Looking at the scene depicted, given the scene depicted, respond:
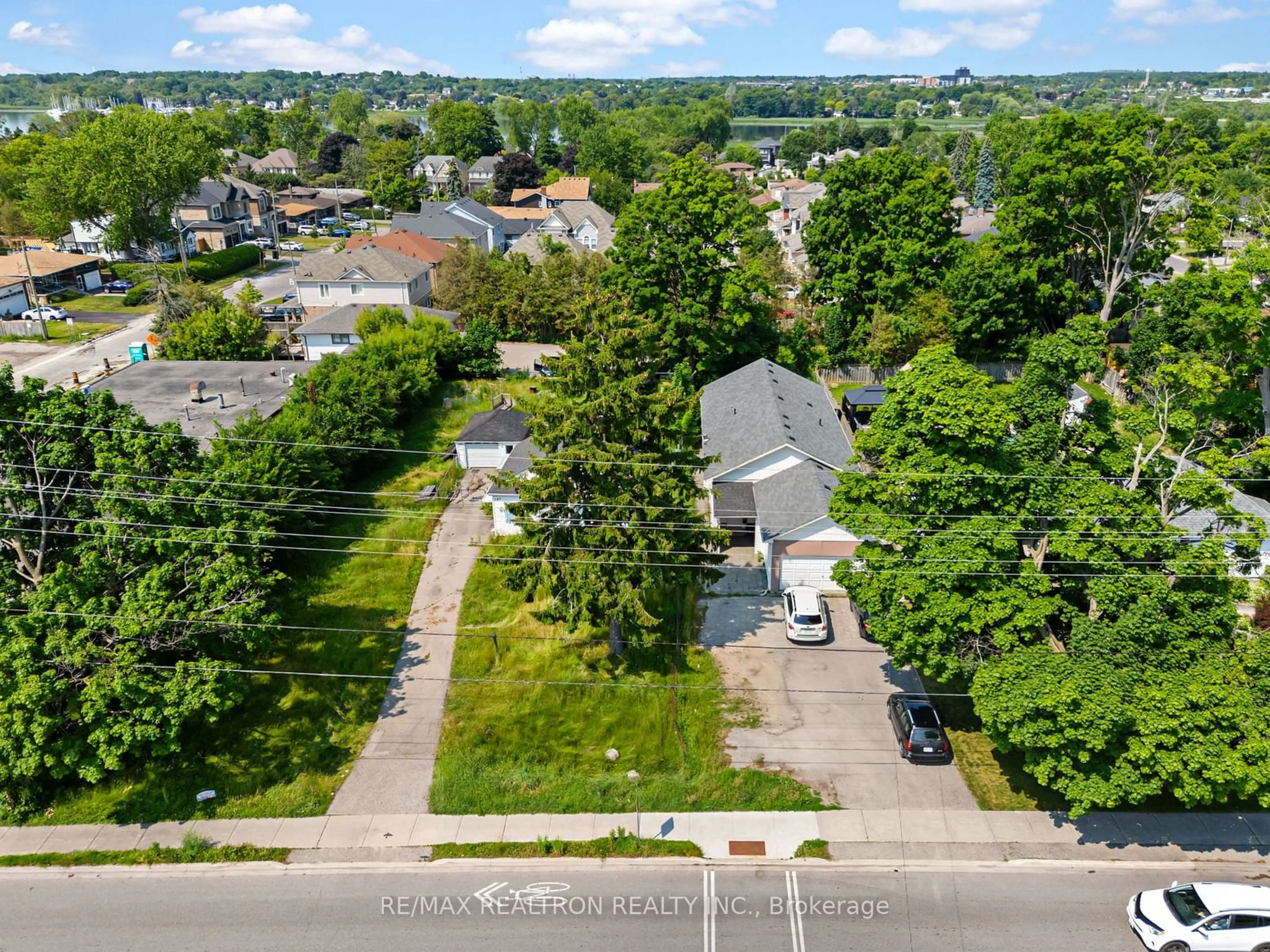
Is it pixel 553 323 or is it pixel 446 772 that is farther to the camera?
pixel 553 323

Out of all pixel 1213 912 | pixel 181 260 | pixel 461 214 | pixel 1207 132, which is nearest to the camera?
pixel 1213 912

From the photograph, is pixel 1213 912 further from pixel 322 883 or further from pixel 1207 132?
pixel 1207 132

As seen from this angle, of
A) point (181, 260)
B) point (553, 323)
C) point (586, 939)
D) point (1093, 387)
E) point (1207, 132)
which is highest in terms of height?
point (1207, 132)

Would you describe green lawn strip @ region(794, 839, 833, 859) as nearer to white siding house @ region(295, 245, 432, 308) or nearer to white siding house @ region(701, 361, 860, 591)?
white siding house @ region(701, 361, 860, 591)

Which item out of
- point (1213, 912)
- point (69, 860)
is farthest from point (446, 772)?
point (1213, 912)

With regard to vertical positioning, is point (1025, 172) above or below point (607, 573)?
above
